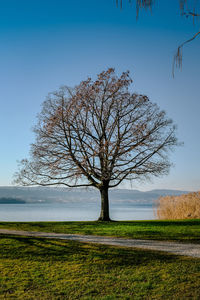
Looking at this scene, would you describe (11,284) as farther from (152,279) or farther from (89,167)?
(89,167)

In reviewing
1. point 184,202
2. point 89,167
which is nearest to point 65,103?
point 89,167

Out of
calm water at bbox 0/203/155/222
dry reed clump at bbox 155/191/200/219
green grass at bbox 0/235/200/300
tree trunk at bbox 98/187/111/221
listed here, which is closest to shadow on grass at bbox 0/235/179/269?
green grass at bbox 0/235/200/300

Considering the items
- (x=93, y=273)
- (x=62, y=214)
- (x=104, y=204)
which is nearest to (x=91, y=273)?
(x=93, y=273)

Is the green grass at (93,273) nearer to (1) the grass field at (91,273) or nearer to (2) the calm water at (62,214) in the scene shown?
(1) the grass field at (91,273)

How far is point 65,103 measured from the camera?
19.2 metres

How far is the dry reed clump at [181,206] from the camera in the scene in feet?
74.1

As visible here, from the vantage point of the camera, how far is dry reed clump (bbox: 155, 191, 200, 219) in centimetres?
2259

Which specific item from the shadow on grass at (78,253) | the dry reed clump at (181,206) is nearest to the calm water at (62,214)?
the dry reed clump at (181,206)

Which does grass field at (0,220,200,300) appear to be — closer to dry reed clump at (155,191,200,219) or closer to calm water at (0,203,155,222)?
dry reed clump at (155,191,200,219)

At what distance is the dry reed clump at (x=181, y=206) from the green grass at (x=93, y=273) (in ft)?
48.7

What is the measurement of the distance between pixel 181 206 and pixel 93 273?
1748 cm

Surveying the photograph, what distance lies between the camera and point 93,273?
6.78 m

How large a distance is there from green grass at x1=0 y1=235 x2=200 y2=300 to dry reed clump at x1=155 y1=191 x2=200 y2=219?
584 inches

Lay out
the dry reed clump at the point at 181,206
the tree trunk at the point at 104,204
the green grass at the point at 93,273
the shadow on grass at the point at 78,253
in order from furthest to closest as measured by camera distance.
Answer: the dry reed clump at the point at 181,206
the tree trunk at the point at 104,204
the shadow on grass at the point at 78,253
the green grass at the point at 93,273
